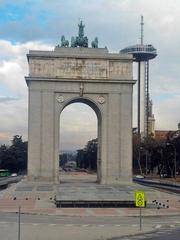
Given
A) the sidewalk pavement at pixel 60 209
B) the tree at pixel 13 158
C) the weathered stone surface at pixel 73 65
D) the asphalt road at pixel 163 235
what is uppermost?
the weathered stone surface at pixel 73 65

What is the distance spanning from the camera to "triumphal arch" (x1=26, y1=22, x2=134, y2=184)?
88.4 m

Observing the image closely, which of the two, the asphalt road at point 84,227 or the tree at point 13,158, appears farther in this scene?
the tree at point 13,158

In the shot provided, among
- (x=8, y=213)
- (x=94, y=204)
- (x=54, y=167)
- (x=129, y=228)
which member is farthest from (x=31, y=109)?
(x=129, y=228)

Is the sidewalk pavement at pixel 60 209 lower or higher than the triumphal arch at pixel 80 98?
lower

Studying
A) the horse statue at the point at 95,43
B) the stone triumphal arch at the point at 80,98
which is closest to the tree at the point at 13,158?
the stone triumphal arch at the point at 80,98

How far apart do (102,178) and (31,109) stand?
13.8 m

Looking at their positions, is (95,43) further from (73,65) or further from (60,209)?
(60,209)

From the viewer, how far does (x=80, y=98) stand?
9006 centimetres

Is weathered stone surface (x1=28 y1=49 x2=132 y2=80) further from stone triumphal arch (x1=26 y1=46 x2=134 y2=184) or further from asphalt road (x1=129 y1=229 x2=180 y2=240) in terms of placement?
asphalt road (x1=129 y1=229 x2=180 y2=240)

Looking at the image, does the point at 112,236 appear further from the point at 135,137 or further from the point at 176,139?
the point at 135,137

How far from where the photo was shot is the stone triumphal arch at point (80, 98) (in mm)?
88438

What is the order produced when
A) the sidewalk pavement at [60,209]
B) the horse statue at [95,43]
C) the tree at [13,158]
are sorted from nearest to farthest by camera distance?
the sidewalk pavement at [60,209]
the horse statue at [95,43]
the tree at [13,158]

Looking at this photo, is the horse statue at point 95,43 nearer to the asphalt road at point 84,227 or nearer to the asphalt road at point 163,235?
the asphalt road at point 84,227

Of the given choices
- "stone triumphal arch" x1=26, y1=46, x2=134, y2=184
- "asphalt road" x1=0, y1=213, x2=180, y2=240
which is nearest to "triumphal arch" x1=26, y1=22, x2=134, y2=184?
"stone triumphal arch" x1=26, y1=46, x2=134, y2=184
